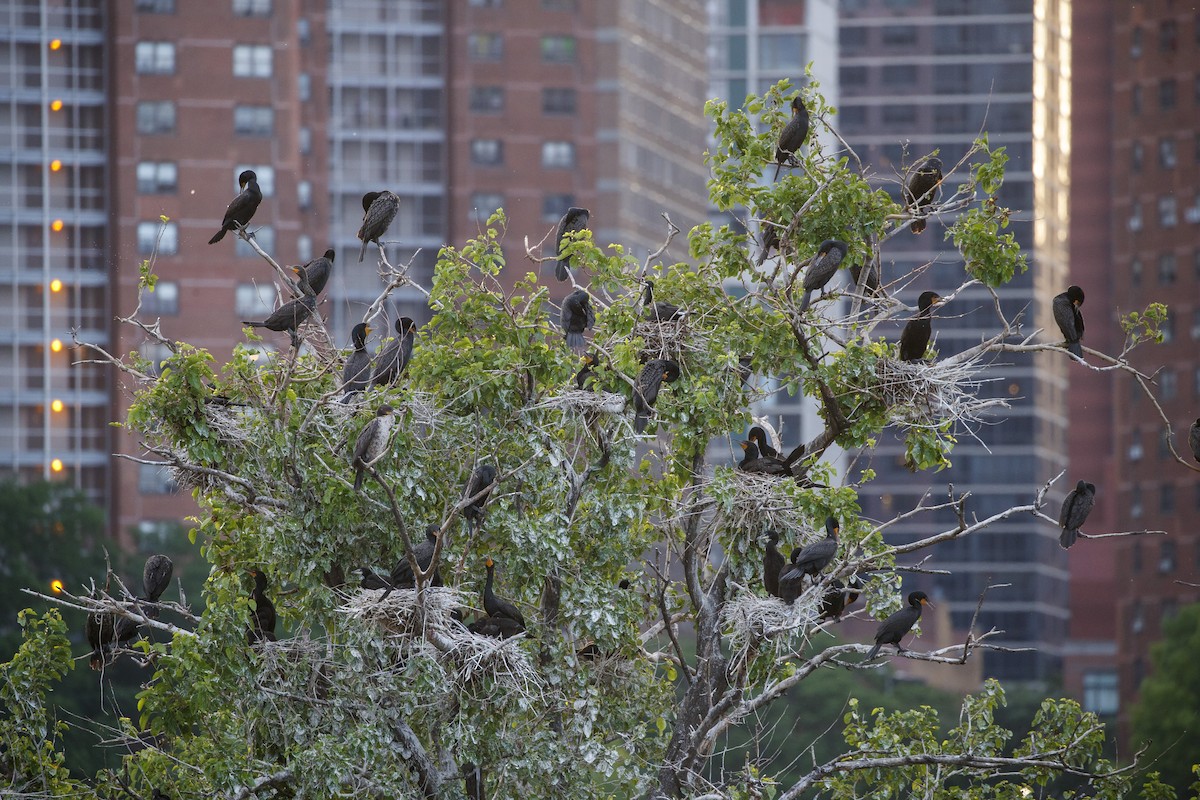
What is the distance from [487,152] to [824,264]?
84.8 meters

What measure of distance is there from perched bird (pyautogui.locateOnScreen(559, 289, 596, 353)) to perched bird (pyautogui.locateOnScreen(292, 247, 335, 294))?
7.52 ft

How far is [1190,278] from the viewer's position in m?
99.7

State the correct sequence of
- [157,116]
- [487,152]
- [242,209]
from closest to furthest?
1. [242,209]
2. [157,116]
3. [487,152]

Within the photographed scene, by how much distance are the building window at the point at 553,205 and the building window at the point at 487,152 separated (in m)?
3.42

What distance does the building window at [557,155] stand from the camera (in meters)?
101

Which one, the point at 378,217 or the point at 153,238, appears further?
the point at 153,238

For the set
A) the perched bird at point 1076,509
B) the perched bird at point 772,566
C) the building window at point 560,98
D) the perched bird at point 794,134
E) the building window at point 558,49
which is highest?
the building window at point 558,49

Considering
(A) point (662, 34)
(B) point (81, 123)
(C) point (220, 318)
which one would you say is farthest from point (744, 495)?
(A) point (662, 34)

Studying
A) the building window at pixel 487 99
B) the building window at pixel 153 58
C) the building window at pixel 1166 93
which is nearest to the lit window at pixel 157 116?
the building window at pixel 153 58

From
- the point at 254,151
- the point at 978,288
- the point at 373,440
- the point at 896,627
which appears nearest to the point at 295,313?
the point at 373,440

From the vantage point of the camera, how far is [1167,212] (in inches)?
4018

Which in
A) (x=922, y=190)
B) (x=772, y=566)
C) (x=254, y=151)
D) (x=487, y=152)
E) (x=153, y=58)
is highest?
(x=153, y=58)

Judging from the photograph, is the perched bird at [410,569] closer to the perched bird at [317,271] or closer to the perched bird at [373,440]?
the perched bird at [373,440]

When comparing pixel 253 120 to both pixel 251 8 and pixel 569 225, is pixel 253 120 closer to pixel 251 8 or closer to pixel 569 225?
pixel 251 8
